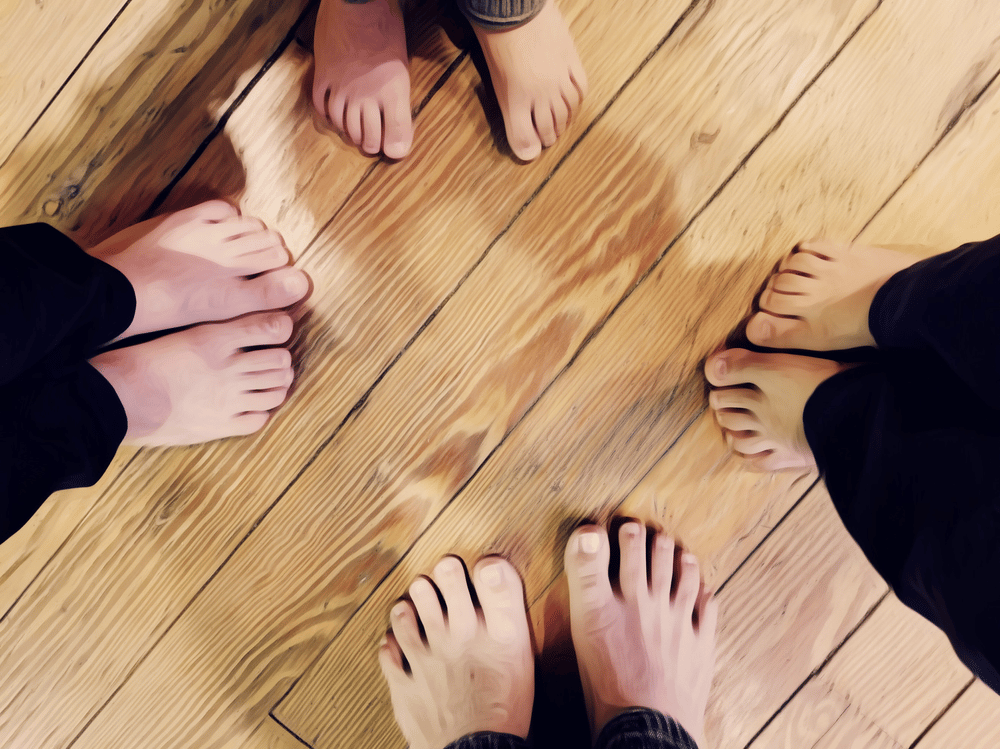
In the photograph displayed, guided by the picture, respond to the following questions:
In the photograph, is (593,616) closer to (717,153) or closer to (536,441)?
(536,441)

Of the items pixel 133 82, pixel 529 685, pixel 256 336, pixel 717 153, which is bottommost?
pixel 529 685

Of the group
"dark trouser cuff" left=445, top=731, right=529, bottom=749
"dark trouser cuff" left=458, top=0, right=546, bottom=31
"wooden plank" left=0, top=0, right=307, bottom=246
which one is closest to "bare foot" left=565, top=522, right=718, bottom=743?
"dark trouser cuff" left=445, top=731, right=529, bottom=749

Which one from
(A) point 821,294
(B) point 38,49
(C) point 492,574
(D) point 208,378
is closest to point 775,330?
(A) point 821,294

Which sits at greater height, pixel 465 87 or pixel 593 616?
pixel 465 87

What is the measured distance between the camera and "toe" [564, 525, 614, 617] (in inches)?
28.7

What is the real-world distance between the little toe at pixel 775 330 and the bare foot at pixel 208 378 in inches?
22.8

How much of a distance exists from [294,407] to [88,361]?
236 millimetres

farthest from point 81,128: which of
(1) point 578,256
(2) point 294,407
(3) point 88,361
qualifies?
(1) point 578,256

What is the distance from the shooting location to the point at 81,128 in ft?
2.35

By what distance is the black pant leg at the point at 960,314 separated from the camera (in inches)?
19.1

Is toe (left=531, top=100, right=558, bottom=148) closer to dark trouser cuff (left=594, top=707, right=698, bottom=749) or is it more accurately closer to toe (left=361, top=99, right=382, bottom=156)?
toe (left=361, top=99, right=382, bottom=156)

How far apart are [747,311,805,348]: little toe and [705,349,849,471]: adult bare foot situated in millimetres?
17

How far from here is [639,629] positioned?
76 cm

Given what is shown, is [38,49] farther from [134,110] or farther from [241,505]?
[241,505]
